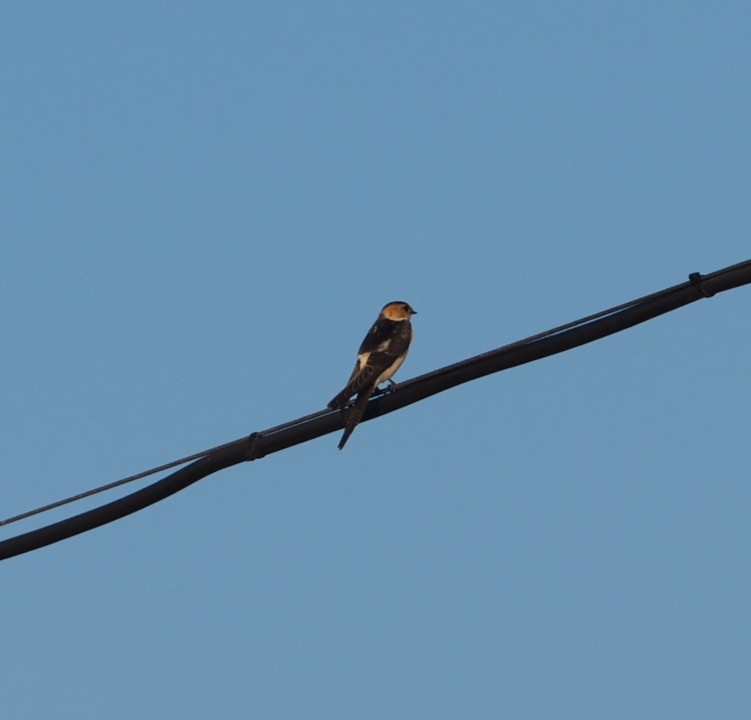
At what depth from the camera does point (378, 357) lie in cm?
1460

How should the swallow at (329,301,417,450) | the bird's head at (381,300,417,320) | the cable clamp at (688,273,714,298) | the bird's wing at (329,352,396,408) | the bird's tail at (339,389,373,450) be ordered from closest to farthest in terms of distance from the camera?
the cable clamp at (688,273,714,298) < the bird's tail at (339,389,373,450) < the swallow at (329,301,417,450) < the bird's wing at (329,352,396,408) < the bird's head at (381,300,417,320)

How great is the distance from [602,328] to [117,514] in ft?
10.7

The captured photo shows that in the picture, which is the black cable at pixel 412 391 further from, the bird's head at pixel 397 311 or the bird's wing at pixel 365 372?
the bird's head at pixel 397 311

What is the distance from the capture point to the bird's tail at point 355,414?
38.1 ft

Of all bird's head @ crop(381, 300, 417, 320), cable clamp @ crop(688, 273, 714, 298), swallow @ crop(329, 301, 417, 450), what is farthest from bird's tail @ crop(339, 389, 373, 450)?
bird's head @ crop(381, 300, 417, 320)

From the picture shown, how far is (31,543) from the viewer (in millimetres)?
11164

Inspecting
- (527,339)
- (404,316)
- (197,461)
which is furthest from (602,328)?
(404,316)

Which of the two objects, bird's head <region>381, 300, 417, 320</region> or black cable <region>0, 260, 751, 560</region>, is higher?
bird's head <region>381, 300, 417, 320</region>

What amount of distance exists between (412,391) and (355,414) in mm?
1215

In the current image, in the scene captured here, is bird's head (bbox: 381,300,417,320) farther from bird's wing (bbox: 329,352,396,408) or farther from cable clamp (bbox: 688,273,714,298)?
cable clamp (bbox: 688,273,714,298)

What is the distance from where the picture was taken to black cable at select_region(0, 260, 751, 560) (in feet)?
31.3

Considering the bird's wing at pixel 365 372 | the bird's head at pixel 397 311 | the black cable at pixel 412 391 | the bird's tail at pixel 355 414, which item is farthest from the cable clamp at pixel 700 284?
the bird's head at pixel 397 311

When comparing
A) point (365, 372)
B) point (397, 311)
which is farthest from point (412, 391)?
point (397, 311)

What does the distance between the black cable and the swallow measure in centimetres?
48
